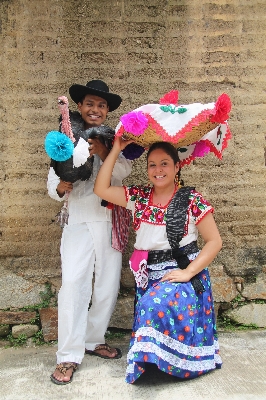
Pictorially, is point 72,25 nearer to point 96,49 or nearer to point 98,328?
point 96,49

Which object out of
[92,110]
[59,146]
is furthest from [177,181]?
[59,146]

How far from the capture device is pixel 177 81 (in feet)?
12.2

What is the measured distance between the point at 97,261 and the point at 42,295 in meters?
0.79

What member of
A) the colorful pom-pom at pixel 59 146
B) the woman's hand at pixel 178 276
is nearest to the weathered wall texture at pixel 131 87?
the woman's hand at pixel 178 276

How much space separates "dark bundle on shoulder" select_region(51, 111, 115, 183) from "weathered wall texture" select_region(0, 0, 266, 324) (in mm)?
731

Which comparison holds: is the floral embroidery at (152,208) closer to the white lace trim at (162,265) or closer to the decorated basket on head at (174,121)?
the white lace trim at (162,265)

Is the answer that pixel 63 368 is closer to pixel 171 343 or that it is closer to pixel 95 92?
pixel 171 343

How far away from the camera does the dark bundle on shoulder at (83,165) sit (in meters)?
2.78

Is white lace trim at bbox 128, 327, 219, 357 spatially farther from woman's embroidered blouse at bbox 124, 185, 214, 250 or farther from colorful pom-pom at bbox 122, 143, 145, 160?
colorful pom-pom at bbox 122, 143, 145, 160

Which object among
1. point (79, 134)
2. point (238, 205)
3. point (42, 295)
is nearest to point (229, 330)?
point (238, 205)

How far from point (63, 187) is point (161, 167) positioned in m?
0.65

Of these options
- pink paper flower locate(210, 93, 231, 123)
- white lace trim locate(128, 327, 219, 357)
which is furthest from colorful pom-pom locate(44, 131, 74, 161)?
white lace trim locate(128, 327, 219, 357)

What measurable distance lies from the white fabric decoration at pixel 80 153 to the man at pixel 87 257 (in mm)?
158

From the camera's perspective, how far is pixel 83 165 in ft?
9.27
